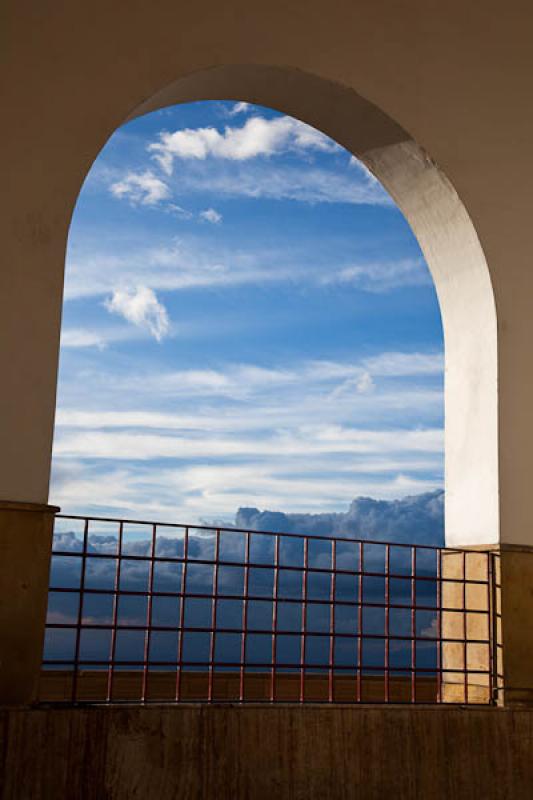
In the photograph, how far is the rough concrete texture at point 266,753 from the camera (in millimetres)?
3900

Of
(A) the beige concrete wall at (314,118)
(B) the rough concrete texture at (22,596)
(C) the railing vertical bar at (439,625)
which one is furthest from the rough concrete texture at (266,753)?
(A) the beige concrete wall at (314,118)

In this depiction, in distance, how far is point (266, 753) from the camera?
4.31 metres

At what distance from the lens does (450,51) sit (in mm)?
5344

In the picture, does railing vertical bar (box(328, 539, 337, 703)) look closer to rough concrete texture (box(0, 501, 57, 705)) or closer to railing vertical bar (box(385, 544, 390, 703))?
railing vertical bar (box(385, 544, 390, 703))

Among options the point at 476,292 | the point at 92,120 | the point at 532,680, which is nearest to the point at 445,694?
the point at 532,680

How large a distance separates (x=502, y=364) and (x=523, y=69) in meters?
1.60

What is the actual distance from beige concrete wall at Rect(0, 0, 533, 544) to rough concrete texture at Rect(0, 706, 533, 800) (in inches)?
36.0

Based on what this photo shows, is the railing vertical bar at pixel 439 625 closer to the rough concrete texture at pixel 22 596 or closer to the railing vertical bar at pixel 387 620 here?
the railing vertical bar at pixel 387 620

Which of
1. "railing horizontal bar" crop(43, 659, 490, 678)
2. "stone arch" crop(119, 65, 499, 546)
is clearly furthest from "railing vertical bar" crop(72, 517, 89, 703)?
"stone arch" crop(119, 65, 499, 546)

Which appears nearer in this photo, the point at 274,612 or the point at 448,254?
the point at 274,612

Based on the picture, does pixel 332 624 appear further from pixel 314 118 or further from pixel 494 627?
pixel 314 118

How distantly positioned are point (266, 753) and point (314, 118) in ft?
10.1

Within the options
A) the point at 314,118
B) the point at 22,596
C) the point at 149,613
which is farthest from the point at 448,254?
the point at 22,596

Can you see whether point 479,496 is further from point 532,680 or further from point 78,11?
point 78,11
